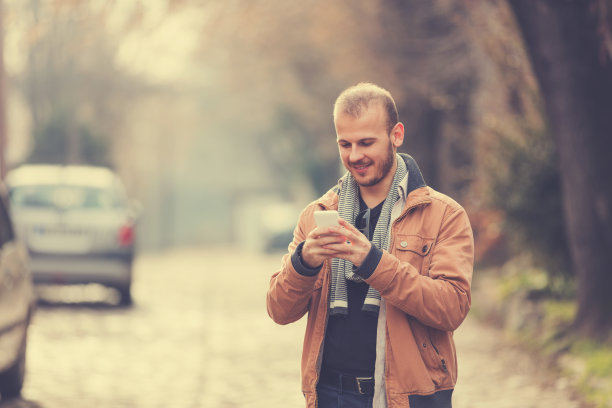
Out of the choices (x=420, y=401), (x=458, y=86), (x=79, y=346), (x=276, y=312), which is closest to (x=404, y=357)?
(x=420, y=401)

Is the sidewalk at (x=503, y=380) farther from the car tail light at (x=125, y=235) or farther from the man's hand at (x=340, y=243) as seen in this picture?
the car tail light at (x=125, y=235)

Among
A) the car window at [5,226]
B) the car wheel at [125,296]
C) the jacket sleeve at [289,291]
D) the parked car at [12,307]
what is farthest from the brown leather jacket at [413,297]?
the car wheel at [125,296]

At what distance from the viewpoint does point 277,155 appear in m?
52.7

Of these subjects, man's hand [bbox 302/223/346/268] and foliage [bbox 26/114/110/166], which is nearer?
man's hand [bbox 302/223/346/268]

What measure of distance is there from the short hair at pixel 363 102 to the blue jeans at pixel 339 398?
0.89 m

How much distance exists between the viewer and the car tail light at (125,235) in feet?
46.3

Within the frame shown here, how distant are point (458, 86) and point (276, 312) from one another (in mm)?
16607

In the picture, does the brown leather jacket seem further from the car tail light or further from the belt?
the car tail light

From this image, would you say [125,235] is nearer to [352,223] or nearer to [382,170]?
[352,223]

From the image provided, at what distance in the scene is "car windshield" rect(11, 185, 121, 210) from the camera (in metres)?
14.1

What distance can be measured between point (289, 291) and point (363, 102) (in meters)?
0.67

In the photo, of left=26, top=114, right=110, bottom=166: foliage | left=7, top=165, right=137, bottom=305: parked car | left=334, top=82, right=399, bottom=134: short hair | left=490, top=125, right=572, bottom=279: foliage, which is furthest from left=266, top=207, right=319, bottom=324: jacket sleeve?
left=26, top=114, right=110, bottom=166: foliage

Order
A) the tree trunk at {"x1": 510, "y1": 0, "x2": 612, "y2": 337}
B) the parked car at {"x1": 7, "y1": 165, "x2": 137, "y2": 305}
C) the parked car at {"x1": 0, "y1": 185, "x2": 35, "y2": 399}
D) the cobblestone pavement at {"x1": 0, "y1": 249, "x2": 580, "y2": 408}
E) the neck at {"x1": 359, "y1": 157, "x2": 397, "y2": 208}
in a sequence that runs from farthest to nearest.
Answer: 1. the parked car at {"x1": 7, "y1": 165, "x2": 137, "y2": 305}
2. the tree trunk at {"x1": 510, "y1": 0, "x2": 612, "y2": 337}
3. the cobblestone pavement at {"x1": 0, "y1": 249, "x2": 580, "y2": 408}
4. the parked car at {"x1": 0, "y1": 185, "x2": 35, "y2": 399}
5. the neck at {"x1": 359, "y1": 157, "x2": 397, "y2": 208}

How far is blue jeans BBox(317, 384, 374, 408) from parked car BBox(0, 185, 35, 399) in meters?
4.14
